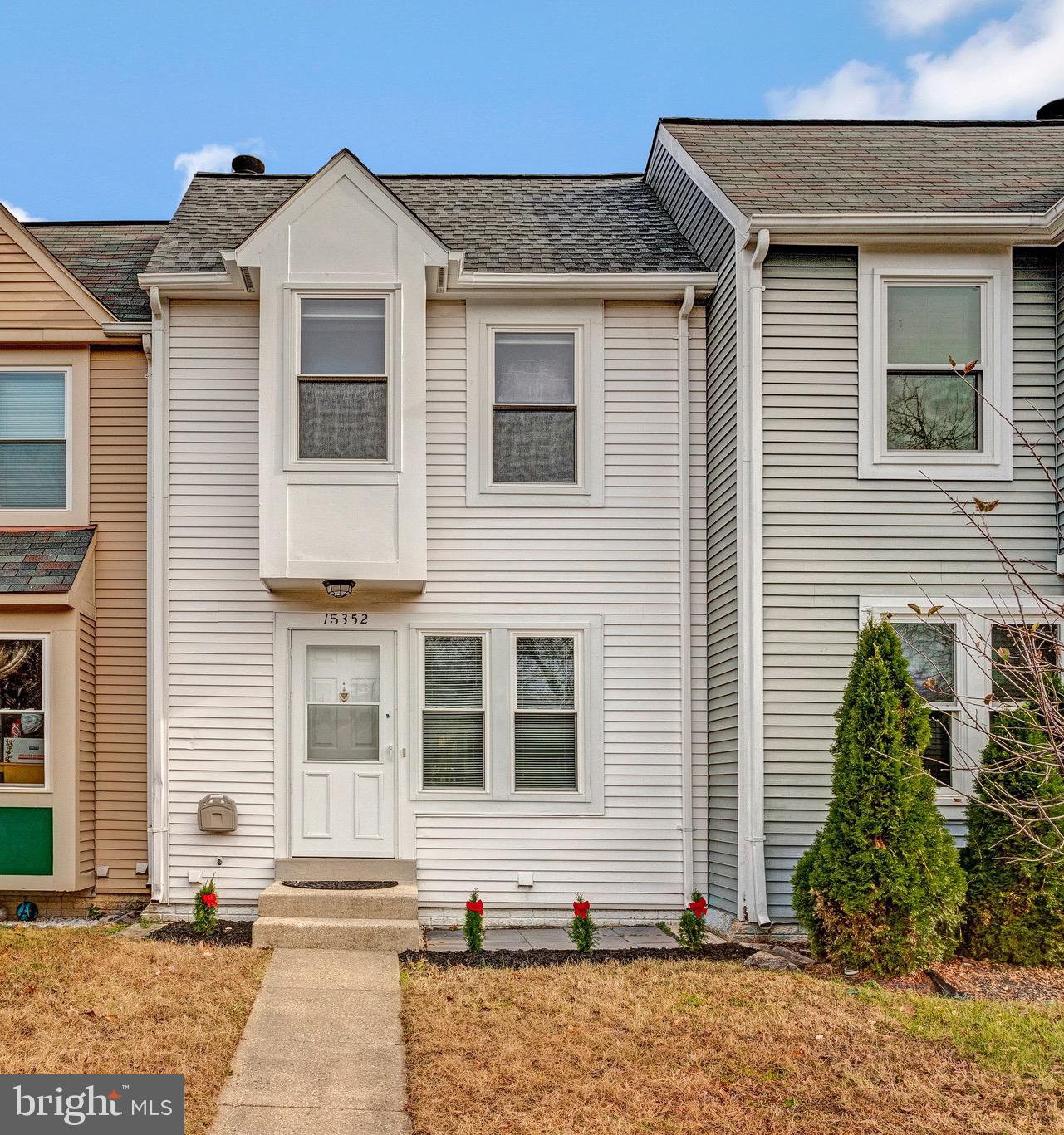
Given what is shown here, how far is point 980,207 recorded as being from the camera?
834 centimetres

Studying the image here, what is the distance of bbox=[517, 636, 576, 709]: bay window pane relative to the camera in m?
8.91

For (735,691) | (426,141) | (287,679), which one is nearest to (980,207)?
(735,691)

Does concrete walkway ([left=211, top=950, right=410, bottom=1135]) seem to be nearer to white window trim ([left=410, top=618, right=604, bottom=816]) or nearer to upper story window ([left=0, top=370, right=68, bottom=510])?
white window trim ([left=410, top=618, right=604, bottom=816])

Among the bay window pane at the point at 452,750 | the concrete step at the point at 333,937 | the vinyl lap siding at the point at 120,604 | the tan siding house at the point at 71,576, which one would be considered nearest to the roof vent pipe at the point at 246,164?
the tan siding house at the point at 71,576

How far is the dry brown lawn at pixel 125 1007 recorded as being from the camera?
488 cm

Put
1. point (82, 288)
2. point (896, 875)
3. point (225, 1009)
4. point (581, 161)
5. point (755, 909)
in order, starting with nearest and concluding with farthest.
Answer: point (225, 1009), point (896, 875), point (755, 909), point (82, 288), point (581, 161)

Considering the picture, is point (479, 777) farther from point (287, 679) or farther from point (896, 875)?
point (896, 875)

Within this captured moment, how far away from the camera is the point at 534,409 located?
9055 millimetres

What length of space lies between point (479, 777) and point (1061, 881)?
4194 millimetres

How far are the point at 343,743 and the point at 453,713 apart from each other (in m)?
0.90

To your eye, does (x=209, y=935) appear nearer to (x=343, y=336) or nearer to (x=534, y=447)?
(x=534, y=447)

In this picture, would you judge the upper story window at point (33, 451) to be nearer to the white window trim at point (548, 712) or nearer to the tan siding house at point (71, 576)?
the tan siding house at point (71, 576)

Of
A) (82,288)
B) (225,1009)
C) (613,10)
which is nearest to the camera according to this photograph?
(225,1009)

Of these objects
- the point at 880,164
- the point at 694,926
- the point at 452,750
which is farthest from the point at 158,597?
the point at 880,164
